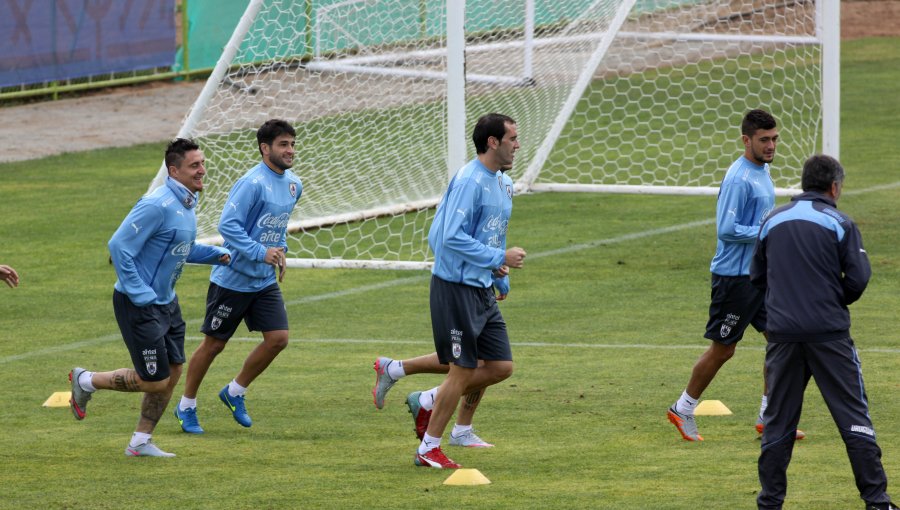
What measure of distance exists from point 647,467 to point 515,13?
42.6 feet

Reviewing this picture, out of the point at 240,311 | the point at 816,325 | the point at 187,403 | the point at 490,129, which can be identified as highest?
the point at 490,129

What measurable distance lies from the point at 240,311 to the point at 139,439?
1.25 metres

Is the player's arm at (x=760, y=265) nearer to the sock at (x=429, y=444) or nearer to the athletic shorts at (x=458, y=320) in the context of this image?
the athletic shorts at (x=458, y=320)

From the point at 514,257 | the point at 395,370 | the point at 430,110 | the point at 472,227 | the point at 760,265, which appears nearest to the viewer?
the point at 760,265

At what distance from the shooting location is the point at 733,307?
9.37 m

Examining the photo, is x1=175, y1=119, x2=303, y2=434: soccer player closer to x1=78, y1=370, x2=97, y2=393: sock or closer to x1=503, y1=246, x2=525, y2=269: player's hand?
x1=78, y1=370, x2=97, y2=393: sock

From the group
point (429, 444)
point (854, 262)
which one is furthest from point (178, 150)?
point (854, 262)

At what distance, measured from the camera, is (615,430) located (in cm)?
965

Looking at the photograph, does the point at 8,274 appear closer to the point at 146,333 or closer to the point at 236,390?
the point at 146,333

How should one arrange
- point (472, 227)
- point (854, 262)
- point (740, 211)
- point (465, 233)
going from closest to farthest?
point (854, 262), point (465, 233), point (472, 227), point (740, 211)

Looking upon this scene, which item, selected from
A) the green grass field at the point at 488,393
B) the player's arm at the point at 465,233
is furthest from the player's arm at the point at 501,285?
the green grass field at the point at 488,393

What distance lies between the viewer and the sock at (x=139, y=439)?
29.9 ft

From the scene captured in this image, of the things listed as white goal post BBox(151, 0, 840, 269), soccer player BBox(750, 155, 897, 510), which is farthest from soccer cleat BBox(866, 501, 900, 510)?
white goal post BBox(151, 0, 840, 269)

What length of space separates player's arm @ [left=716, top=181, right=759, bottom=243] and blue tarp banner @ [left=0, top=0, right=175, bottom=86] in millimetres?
18944
